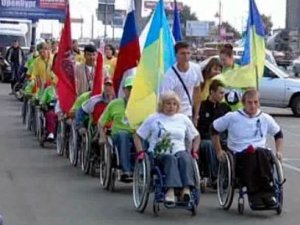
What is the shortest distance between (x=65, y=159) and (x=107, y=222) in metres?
6.39

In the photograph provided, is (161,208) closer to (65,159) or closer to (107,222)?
(107,222)

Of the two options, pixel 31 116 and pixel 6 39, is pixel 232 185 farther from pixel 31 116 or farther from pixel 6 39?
pixel 6 39

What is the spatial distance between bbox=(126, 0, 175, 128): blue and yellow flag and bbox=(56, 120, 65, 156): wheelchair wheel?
4.86 m

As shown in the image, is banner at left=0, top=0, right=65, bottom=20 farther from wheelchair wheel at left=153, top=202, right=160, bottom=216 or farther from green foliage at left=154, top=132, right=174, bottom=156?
wheelchair wheel at left=153, top=202, right=160, bottom=216

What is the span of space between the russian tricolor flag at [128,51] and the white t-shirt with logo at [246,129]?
209 centimetres

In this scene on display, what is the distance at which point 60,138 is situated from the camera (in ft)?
59.0

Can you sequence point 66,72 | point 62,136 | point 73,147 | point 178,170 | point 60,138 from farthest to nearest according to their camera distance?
point 60,138 → point 62,136 → point 66,72 → point 73,147 → point 178,170

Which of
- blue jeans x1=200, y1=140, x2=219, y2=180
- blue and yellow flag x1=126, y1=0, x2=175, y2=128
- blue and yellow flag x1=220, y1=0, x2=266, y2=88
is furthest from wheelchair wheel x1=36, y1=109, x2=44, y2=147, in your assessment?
blue and yellow flag x1=126, y1=0, x2=175, y2=128

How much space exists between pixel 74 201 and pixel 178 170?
5.75 ft

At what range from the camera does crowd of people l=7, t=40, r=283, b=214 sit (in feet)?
38.0

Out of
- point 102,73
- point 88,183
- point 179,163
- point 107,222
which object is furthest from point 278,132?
point 102,73

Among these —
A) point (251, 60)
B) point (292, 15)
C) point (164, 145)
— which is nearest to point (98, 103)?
point (251, 60)

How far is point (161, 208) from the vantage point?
12023 millimetres

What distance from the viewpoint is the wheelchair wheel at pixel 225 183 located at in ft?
38.8
